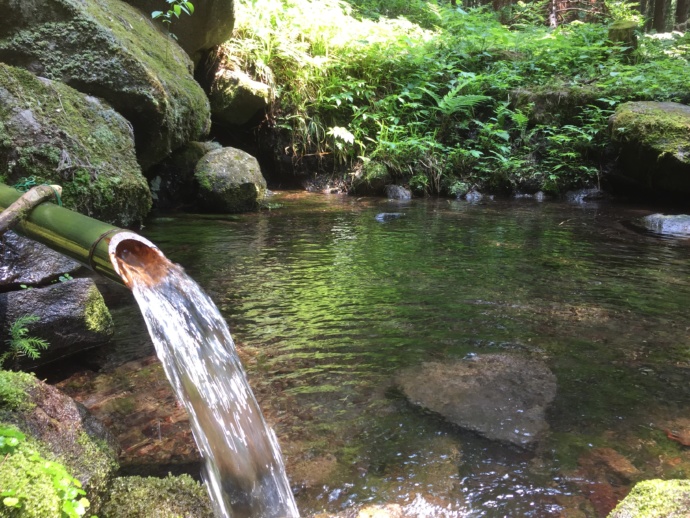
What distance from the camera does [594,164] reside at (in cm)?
1012

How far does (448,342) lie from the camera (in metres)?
3.48

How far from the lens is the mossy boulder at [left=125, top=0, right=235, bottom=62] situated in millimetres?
7418

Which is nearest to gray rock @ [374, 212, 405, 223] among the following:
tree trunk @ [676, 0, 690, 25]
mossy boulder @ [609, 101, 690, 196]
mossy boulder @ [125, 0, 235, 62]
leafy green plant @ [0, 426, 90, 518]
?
mossy boulder @ [125, 0, 235, 62]

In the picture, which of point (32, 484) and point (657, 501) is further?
point (657, 501)

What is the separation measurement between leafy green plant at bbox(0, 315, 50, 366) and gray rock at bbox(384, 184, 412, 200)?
802 cm

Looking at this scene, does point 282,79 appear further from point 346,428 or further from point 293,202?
point 346,428

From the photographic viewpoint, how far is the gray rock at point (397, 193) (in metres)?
10.3

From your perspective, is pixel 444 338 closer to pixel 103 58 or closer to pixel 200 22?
pixel 103 58

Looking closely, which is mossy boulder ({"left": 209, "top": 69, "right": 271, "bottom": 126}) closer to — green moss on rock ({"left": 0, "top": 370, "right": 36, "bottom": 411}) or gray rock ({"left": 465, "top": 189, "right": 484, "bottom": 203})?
gray rock ({"left": 465, "top": 189, "right": 484, "bottom": 203})

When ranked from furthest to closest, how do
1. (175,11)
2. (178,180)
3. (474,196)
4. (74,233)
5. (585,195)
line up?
(474,196) → (585,195) → (178,180) → (175,11) → (74,233)

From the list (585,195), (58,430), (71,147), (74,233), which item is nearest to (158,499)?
(58,430)

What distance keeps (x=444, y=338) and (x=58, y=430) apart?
95.3 inches

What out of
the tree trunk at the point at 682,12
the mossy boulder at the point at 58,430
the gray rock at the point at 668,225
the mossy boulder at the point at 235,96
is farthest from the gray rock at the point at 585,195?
the tree trunk at the point at 682,12

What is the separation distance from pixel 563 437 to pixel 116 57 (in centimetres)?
570
